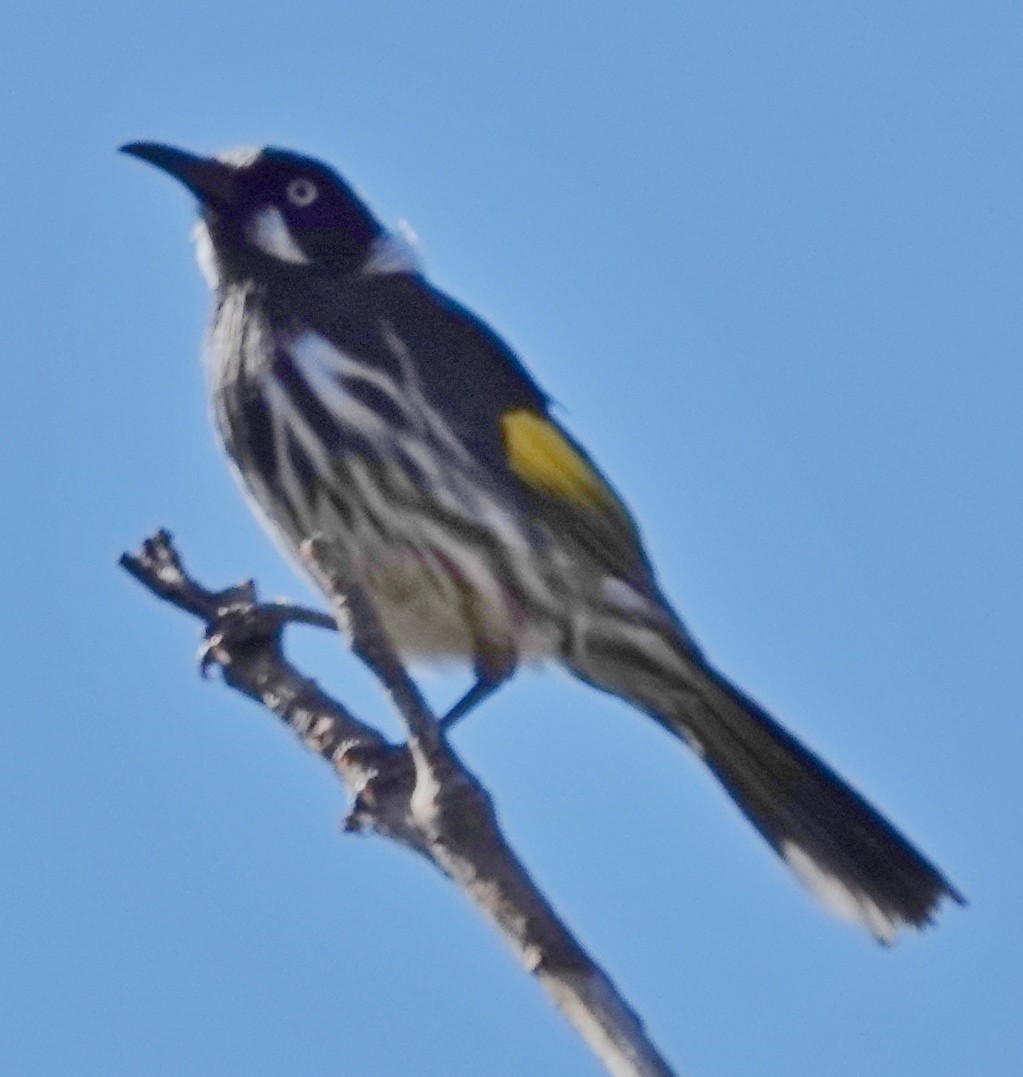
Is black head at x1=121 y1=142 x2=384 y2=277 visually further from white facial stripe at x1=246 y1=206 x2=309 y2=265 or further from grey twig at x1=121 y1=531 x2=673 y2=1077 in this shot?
grey twig at x1=121 y1=531 x2=673 y2=1077

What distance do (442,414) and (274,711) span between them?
6.70ft

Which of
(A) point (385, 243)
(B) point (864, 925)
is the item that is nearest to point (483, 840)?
(B) point (864, 925)

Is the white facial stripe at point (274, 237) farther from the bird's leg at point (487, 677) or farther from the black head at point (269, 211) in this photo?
the bird's leg at point (487, 677)

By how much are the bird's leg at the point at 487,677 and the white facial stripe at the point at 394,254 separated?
124 centimetres

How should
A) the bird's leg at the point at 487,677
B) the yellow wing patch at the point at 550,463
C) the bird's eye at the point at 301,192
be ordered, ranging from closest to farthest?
the bird's leg at the point at 487,677, the yellow wing patch at the point at 550,463, the bird's eye at the point at 301,192

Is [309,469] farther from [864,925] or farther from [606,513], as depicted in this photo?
[864,925]

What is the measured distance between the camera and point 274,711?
420 cm

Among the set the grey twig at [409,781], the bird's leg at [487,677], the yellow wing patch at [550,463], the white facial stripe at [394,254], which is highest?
the white facial stripe at [394,254]

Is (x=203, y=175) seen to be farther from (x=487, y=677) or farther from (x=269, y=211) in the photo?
(x=487, y=677)

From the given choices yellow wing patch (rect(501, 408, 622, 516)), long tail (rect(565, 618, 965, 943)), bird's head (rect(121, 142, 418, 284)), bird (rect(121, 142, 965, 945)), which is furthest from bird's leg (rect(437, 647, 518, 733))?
bird's head (rect(121, 142, 418, 284))

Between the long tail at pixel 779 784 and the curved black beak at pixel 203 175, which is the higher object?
the curved black beak at pixel 203 175

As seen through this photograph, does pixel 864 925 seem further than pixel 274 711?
Yes

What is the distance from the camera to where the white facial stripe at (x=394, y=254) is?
6.68 m

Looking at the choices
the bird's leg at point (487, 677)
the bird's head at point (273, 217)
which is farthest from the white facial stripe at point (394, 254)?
the bird's leg at point (487, 677)
